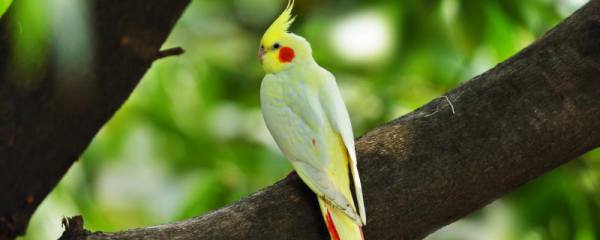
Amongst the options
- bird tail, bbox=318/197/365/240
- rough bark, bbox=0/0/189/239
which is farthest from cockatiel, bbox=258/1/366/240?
rough bark, bbox=0/0/189/239

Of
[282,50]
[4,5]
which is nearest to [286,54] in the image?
[282,50]

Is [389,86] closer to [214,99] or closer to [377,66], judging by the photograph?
[377,66]

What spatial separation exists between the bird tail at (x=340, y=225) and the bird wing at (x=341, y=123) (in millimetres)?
25

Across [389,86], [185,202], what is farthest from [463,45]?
[185,202]

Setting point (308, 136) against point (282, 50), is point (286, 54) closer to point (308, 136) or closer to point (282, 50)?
point (282, 50)

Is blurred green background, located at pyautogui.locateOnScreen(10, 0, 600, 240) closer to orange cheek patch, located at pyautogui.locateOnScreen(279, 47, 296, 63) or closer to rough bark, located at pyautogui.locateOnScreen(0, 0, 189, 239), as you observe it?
rough bark, located at pyautogui.locateOnScreen(0, 0, 189, 239)

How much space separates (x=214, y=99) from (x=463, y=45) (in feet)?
4.15

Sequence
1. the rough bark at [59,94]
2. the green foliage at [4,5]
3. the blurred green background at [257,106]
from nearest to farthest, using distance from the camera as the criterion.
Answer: the green foliage at [4,5] → the rough bark at [59,94] → the blurred green background at [257,106]

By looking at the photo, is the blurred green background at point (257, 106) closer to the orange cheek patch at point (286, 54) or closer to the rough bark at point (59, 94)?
the rough bark at point (59, 94)

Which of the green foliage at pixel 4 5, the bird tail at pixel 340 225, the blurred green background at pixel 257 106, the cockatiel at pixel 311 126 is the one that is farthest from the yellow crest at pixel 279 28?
the blurred green background at pixel 257 106

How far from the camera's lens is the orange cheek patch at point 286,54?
1.62 metres

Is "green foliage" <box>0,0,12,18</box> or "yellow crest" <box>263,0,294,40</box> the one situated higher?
"green foliage" <box>0,0,12,18</box>

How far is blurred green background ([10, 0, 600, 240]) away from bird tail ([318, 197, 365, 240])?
91 cm

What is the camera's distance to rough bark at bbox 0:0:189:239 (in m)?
1.81
